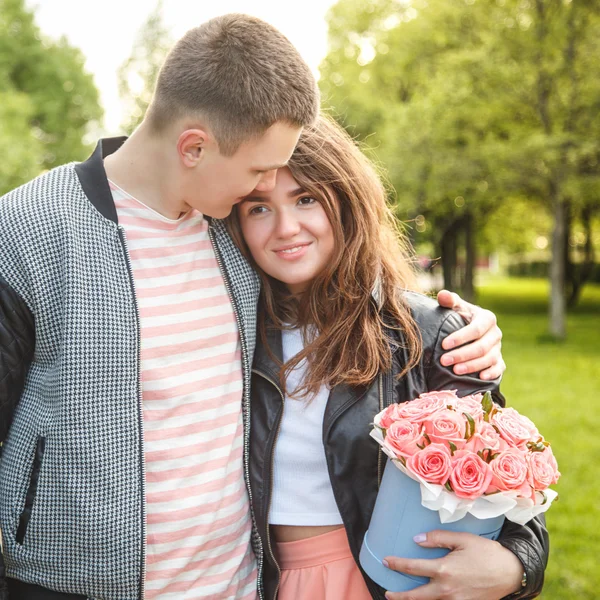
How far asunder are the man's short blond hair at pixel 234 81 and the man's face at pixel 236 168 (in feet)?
0.10

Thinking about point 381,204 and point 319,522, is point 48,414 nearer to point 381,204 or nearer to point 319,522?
point 319,522

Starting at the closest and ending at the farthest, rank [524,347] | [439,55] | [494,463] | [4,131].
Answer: [494,463] < [524,347] < [4,131] < [439,55]

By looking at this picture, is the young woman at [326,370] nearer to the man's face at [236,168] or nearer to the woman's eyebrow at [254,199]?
the woman's eyebrow at [254,199]

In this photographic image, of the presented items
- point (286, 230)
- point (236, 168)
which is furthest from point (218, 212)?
point (286, 230)

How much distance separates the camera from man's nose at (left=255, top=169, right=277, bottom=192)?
7.84 feet

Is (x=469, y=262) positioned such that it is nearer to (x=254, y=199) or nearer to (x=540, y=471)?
(x=254, y=199)

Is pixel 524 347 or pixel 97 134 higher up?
pixel 97 134

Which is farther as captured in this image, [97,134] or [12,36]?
[97,134]

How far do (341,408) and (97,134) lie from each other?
2816 centimetres

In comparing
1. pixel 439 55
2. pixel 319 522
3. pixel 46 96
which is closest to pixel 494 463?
pixel 319 522

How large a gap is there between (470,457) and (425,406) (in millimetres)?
244

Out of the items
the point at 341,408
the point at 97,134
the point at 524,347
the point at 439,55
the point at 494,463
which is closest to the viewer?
the point at 494,463

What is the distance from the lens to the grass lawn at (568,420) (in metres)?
4.96

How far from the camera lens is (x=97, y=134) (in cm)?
2798
